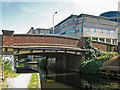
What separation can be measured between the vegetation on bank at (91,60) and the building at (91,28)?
2013 cm

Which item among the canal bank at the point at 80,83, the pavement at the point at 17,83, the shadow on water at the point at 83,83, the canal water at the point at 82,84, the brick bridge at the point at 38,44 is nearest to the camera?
the pavement at the point at 17,83

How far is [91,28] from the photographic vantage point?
1812 inches

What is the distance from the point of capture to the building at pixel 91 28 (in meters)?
45.0

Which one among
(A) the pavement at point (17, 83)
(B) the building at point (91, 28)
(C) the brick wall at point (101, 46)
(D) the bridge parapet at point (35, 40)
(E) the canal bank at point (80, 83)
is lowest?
(E) the canal bank at point (80, 83)

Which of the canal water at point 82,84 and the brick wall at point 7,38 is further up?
the brick wall at point 7,38

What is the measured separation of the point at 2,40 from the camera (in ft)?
56.1

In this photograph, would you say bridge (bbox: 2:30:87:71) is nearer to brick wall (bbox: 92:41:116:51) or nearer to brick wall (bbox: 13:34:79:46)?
brick wall (bbox: 13:34:79:46)

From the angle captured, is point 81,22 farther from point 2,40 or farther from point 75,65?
point 2,40

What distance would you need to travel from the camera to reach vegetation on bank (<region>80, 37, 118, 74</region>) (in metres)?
21.2

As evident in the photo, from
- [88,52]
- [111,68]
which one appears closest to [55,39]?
[88,52]

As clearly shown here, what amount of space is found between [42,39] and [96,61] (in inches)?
420

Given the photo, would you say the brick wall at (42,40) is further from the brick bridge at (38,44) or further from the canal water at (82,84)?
the canal water at (82,84)

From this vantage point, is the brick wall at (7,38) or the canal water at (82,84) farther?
the brick wall at (7,38)

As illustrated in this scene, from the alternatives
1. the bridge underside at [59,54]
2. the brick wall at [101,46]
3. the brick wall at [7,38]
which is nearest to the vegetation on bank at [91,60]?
the bridge underside at [59,54]
